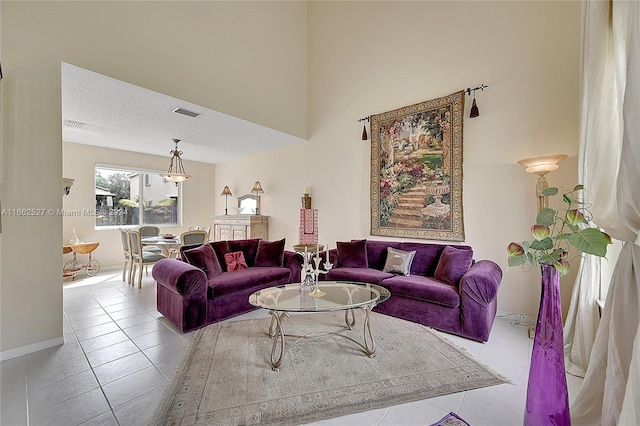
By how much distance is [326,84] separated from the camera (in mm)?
4969

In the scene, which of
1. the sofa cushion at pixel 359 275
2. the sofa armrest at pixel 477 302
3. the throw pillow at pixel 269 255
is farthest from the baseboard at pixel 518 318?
the throw pillow at pixel 269 255

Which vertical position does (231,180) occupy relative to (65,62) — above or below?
below

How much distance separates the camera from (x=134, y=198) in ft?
20.2

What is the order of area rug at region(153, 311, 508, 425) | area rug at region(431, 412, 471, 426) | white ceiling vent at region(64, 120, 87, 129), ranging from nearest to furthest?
area rug at region(431, 412, 471, 426)
area rug at region(153, 311, 508, 425)
white ceiling vent at region(64, 120, 87, 129)

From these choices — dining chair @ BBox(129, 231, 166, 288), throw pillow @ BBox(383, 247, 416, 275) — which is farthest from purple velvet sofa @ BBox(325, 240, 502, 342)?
dining chair @ BBox(129, 231, 166, 288)

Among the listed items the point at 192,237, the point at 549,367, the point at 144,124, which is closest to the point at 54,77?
the point at 144,124

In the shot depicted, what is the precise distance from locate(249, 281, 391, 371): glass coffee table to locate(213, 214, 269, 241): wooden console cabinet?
327 cm

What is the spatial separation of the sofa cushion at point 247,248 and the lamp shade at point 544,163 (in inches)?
139

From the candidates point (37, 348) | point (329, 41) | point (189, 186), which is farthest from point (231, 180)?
point (37, 348)

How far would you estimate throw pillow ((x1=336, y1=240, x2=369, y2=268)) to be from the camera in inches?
147

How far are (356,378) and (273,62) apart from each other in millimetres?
4868

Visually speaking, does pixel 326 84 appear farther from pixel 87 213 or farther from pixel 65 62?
pixel 87 213

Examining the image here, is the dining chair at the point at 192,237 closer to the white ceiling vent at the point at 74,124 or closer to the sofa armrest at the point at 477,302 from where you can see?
the white ceiling vent at the point at 74,124

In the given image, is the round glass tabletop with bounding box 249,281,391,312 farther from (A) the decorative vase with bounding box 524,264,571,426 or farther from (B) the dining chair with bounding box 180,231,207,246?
(B) the dining chair with bounding box 180,231,207,246
